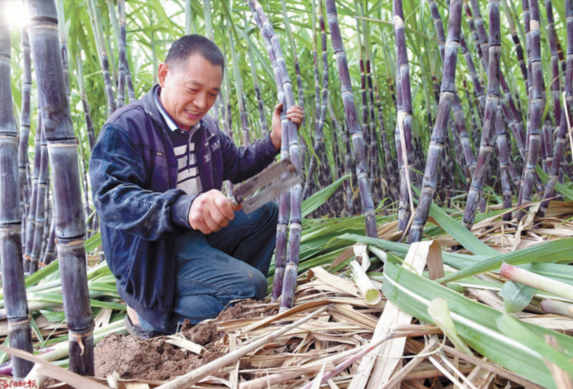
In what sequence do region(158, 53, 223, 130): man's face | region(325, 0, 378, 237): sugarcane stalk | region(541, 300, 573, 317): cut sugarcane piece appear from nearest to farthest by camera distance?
region(541, 300, 573, 317): cut sugarcane piece → region(325, 0, 378, 237): sugarcane stalk → region(158, 53, 223, 130): man's face

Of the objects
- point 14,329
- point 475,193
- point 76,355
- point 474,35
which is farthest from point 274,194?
point 474,35

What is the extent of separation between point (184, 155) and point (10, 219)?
0.62 metres

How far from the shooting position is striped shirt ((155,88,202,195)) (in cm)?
124

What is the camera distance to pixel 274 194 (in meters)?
0.74

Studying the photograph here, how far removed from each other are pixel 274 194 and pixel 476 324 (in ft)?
1.25

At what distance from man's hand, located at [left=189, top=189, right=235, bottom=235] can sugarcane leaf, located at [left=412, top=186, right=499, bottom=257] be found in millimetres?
531

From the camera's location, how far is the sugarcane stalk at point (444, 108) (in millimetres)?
951

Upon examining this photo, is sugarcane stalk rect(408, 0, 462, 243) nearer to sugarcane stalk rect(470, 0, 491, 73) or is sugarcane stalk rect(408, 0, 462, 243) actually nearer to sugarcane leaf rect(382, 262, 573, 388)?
sugarcane leaf rect(382, 262, 573, 388)

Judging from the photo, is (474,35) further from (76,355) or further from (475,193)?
(76,355)

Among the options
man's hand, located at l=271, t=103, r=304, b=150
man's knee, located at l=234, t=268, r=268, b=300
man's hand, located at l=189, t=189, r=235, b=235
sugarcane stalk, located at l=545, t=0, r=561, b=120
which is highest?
sugarcane stalk, located at l=545, t=0, r=561, b=120

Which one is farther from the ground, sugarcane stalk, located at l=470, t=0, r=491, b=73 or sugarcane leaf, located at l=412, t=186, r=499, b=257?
sugarcane stalk, located at l=470, t=0, r=491, b=73

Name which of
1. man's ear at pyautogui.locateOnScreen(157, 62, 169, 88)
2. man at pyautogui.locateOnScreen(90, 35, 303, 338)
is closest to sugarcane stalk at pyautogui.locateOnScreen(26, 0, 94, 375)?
man at pyautogui.locateOnScreen(90, 35, 303, 338)

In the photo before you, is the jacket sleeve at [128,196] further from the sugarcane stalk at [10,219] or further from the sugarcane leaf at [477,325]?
the sugarcane leaf at [477,325]

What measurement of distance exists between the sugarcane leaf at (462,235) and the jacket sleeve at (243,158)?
67 centimetres
